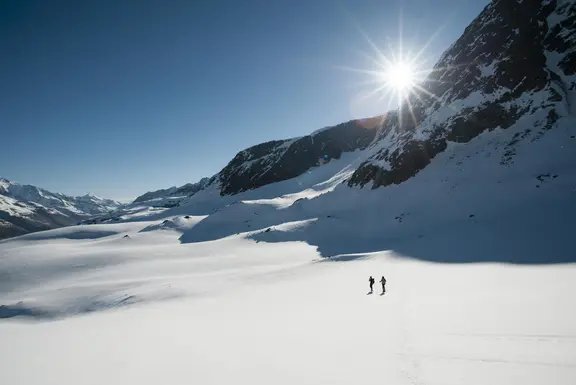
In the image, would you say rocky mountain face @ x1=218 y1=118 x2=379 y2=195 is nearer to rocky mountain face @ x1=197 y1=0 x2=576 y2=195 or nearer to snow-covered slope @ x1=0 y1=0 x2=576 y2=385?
rocky mountain face @ x1=197 y1=0 x2=576 y2=195

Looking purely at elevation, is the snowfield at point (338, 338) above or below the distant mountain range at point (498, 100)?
below

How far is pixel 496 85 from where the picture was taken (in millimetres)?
49562

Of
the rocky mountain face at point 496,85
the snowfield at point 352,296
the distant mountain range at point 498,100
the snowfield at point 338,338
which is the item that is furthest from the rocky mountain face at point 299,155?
the snowfield at point 338,338

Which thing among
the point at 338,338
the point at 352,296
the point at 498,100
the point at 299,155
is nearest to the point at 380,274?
the point at 352,296

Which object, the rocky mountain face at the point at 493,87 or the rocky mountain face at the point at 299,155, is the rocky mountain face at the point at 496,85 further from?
the rocky mountain face at the point at 299,155

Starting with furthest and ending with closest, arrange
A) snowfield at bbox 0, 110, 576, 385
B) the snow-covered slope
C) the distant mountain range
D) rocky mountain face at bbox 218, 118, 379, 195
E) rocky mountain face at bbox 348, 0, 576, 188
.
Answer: rocky mountain face at bbox 218, 118, 379, 195, rocky mountain face at bbox 348, 0, 576, 188, the distant mountain range, the snow-covered slope, snowfield at bbox 0, 110, 576, 385

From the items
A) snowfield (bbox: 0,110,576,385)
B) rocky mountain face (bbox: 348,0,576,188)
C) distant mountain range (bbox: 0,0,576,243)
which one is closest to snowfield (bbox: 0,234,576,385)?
snowfield (bbox: 0,110,576,385)

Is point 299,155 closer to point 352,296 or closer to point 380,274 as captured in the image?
point 380,274

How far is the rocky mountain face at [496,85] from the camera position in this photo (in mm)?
42781

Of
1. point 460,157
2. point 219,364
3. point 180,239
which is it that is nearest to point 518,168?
point 460,157

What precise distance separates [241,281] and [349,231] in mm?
28293

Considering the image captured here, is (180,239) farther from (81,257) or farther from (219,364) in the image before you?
(219,364)

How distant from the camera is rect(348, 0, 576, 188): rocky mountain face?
42781 mm

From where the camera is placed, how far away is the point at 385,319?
11.3m
